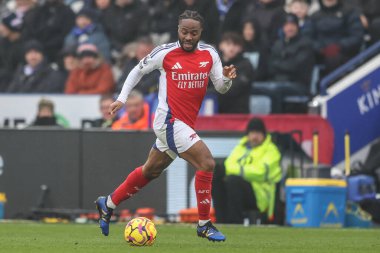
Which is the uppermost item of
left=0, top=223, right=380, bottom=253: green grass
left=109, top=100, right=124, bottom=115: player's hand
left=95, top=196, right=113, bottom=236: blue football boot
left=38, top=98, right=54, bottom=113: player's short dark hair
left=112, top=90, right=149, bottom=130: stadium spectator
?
left=38, top=98, right=54, bottom=113: player's short dark hair

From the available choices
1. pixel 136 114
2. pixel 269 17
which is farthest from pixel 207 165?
pixel 269 17

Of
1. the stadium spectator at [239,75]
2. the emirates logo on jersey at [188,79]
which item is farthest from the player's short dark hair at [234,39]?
the emirates logo on jersey at [188,79]

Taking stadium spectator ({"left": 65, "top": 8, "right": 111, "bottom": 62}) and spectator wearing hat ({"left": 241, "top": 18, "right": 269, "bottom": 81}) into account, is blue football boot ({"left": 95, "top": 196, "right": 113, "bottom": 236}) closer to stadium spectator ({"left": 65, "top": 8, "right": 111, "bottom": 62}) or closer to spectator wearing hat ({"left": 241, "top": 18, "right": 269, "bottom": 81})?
spectator wearing hat ({"left": 241, "top": 18, "right": 269, "bottom": 81})

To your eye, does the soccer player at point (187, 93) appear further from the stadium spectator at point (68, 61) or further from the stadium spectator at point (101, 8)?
the stadium spectator at point (101, 8)

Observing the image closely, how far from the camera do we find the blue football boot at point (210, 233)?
12.5 m

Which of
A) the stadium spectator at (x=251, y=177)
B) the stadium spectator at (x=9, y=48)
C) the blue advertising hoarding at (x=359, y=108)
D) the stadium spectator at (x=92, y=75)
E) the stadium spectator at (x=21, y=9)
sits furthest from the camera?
the stadium spectator at (x=21, y=9)

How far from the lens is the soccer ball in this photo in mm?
11961

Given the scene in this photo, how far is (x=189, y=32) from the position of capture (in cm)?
1264

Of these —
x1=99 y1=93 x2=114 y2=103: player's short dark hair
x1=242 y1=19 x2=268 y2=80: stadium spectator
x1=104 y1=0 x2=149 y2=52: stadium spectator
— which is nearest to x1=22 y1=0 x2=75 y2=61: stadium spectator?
x1=104 y1=0 x2=149 y2=52: stadium spectator

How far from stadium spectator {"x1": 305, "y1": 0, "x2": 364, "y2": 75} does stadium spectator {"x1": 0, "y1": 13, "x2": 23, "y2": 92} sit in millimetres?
6433

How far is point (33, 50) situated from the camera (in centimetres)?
2261

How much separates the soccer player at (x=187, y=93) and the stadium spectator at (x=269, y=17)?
826 cm

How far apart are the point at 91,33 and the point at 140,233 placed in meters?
11.7

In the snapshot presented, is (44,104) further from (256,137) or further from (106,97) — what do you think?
(256,137)
